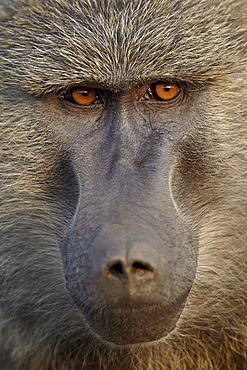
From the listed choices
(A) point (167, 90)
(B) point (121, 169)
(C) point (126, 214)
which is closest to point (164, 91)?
(A) point (167, 90)

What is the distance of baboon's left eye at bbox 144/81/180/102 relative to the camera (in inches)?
138

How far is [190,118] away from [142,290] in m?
1.14

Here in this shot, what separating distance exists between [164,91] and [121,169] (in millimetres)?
628

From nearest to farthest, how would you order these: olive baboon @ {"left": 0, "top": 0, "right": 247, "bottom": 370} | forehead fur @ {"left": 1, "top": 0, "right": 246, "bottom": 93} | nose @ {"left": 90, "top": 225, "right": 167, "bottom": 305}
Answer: nose @ {"left": 90, "top": 225, "right": 167, "bottom": 305}, olive baboon @ {"left": 0, "top": 0, "right": 247, "bottom": 370}, forehead fur @ {"left": 1, "top": 0, "right": 246, "bottom": 93}

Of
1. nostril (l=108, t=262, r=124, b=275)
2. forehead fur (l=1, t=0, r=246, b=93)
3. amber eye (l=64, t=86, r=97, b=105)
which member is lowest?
nostril (l=108, t=262, r=124, b=275)

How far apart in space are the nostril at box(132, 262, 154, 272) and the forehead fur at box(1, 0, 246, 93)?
1.15 metres

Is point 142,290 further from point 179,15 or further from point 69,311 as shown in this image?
point 179,15

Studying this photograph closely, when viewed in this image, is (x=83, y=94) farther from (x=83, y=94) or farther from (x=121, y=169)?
(x=121, y=169)

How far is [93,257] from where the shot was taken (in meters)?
2.87

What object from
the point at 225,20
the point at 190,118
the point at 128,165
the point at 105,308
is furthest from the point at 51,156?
the point at 225,20

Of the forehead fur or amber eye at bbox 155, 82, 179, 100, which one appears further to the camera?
amber eye at bbox 155, 82, 179, 100

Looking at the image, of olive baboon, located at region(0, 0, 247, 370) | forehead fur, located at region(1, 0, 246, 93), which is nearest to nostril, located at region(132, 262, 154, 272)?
olive baboon, located at region(0, 0, 247, 370)

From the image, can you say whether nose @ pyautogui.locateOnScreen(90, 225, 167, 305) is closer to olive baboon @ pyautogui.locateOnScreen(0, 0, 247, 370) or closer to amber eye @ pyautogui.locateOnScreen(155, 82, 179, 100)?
olive baboon @ pyautogui.locateOnScreen(0, 0, 247, 370)

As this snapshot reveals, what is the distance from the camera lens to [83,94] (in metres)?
3.54
